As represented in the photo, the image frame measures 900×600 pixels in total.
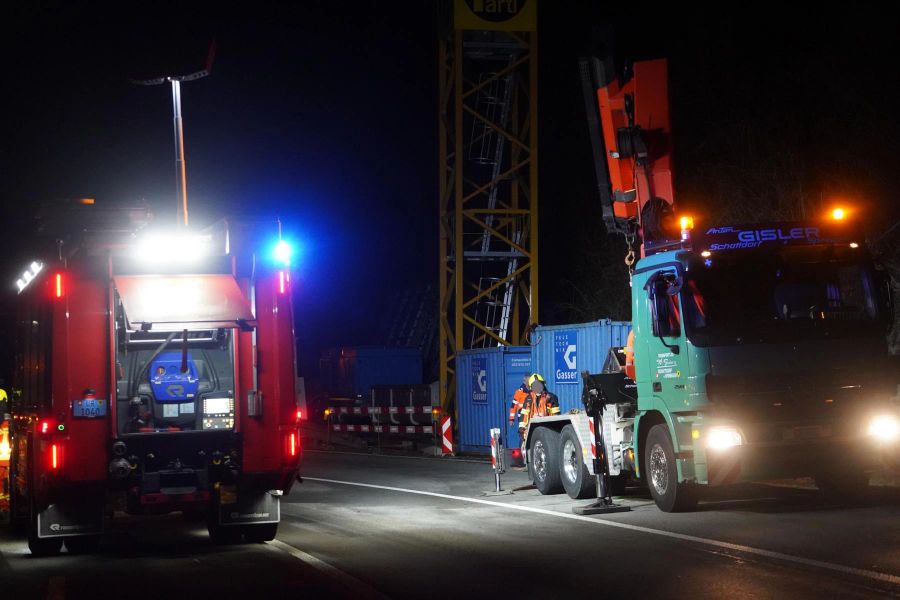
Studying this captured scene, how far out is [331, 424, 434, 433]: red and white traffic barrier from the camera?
94.4 feet

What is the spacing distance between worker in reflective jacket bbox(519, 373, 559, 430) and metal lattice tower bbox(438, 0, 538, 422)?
13128mm

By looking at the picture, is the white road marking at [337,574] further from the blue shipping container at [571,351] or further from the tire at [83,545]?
the blue shipping container at [571,351]

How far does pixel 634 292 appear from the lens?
14297mm

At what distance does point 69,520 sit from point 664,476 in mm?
6418

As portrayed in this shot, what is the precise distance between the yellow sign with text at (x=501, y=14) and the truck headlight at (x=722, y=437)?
20.1 metres

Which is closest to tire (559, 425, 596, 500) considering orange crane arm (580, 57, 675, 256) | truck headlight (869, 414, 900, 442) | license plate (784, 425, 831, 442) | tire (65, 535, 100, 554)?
orange crane arm (580, 57, 675, 256)

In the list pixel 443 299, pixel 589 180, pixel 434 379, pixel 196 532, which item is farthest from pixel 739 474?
pixel 434 379

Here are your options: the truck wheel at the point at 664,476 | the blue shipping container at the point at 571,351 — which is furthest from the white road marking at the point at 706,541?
the blue shipping container at the point at 571,351

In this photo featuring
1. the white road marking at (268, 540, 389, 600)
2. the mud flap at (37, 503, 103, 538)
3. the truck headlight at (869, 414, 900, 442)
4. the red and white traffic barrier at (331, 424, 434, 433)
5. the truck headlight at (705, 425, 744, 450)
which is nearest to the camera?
the white road marking at (268, 540, 389, 600)

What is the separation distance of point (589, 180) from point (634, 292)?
90.9 ft

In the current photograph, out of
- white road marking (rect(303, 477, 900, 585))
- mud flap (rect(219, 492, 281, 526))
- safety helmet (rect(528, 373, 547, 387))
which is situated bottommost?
white road marking (rect(303, 477, 900, 585))

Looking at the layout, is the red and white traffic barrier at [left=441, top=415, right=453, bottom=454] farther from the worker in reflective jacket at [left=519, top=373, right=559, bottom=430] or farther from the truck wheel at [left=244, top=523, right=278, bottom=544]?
the truck wheel at [left=244, top=523, right=278, bottom=544]

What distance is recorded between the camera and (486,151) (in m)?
34.2

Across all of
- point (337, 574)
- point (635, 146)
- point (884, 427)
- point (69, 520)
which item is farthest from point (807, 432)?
point (69, 520)
